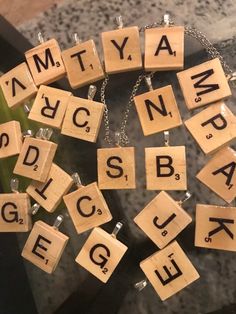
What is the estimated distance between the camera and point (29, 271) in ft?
3.33

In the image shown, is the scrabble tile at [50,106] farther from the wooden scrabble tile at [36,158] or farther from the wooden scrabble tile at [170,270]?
the wooden scrabble tile at [170,270]

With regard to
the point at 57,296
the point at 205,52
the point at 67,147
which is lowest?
the point at 57,296

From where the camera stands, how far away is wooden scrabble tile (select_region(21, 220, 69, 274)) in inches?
29.4

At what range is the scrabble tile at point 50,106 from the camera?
751mm

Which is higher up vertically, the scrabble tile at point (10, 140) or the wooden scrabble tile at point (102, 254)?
the scrabble tile at point (10, 140)

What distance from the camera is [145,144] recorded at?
0.92 m

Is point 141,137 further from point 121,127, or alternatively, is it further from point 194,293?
point 194,293

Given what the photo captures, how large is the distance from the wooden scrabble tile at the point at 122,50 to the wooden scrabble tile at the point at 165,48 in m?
0.02

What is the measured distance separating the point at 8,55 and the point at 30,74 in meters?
0.11

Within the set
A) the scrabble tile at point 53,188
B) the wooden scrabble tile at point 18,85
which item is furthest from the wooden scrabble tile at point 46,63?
the scrabble tile at point 53,188

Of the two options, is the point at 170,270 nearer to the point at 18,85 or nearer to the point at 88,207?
the point at 88,207

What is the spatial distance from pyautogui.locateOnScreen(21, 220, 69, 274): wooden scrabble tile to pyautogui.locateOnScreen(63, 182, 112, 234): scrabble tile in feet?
0.14

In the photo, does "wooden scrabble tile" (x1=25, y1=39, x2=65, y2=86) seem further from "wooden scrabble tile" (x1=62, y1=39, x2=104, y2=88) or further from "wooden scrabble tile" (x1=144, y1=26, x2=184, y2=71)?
"wooden scrabble tile" (x1=144, y1=26, x2=184, y2=71)

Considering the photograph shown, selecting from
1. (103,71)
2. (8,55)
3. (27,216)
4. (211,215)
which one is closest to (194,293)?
(211,215)
